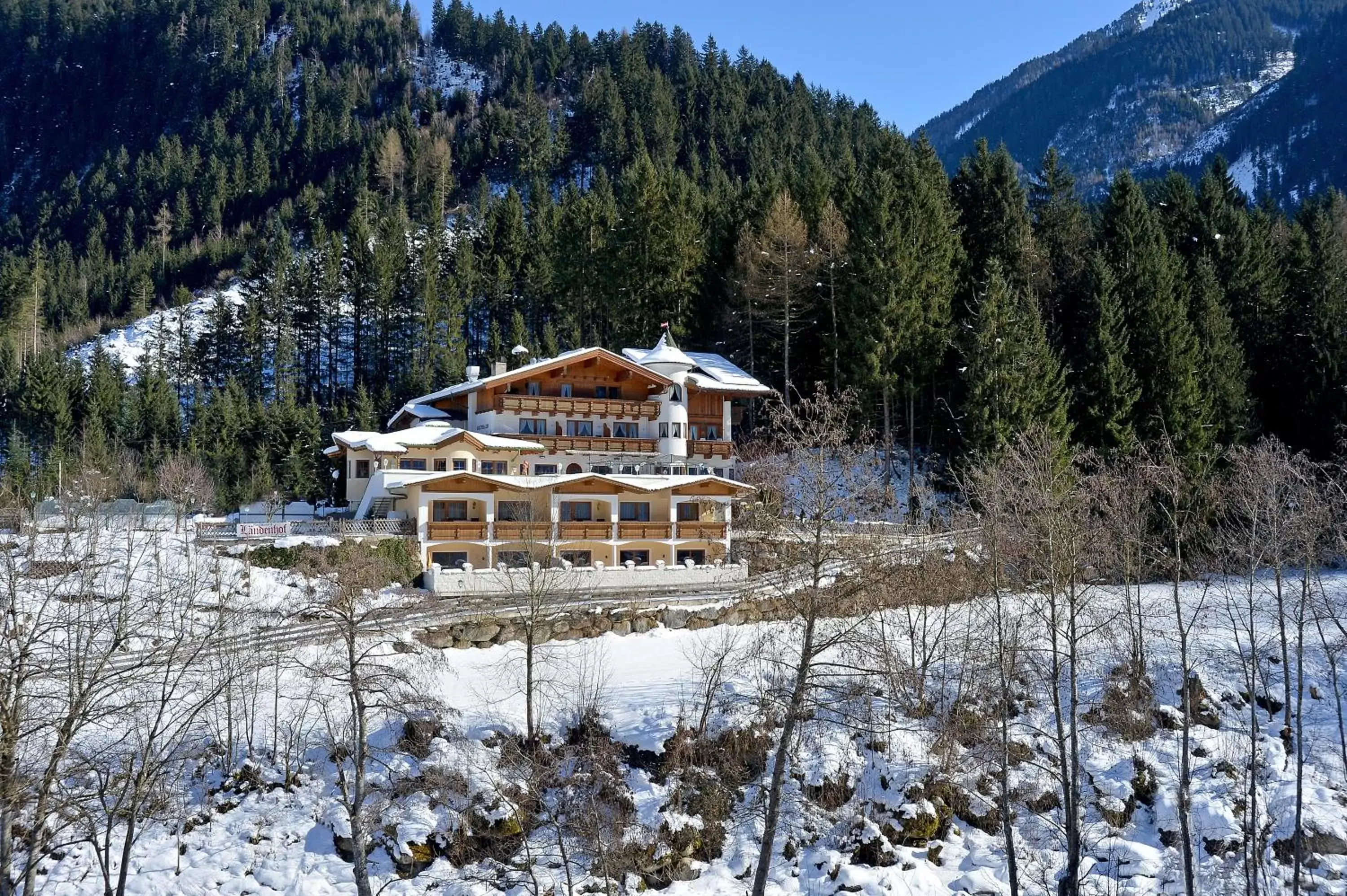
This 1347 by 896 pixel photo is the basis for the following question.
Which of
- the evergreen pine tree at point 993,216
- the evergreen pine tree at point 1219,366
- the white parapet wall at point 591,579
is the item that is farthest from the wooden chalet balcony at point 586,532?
the evergreen pine tree at point 1219,366

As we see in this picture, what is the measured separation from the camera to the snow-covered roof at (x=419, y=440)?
A: 127 ft

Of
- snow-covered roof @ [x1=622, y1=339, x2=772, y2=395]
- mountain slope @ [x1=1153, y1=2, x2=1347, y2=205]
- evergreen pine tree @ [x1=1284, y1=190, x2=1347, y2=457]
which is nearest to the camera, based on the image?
evergreen pine tree @ [x1=1284, y1=190, x2=1347, y2=457]

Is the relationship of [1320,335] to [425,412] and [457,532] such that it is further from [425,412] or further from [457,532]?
[425,412]

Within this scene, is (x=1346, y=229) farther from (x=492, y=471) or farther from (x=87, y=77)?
(x=87, y=77)

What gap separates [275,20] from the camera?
163250 millimetres

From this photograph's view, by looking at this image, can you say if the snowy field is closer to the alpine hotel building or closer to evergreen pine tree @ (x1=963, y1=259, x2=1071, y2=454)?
the alpine hotel building

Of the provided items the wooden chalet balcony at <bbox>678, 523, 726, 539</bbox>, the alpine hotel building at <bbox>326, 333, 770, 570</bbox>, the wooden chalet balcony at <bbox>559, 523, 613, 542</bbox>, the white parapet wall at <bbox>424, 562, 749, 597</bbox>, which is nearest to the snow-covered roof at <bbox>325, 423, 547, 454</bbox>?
the alpine hotel building at <bbox>326, 333, 770, 570</bbox>

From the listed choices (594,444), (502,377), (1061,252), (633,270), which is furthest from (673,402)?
(1061,252)

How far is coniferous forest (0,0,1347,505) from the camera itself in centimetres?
4062

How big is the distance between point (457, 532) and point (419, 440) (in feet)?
23.1

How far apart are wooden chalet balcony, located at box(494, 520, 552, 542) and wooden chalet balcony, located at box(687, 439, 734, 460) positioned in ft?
42.3

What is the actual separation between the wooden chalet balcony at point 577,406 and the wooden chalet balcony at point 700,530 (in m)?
10.5

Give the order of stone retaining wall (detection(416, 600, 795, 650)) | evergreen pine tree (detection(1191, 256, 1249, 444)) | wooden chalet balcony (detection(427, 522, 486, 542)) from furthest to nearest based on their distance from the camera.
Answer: evergreen pine tree (detection(1191, 256, 1249, 444))
wooden chalet balcony (detection(427, 522, 486, 542))
stone retaining wall (detection(416, 600, 795, 650))

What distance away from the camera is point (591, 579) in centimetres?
3253
